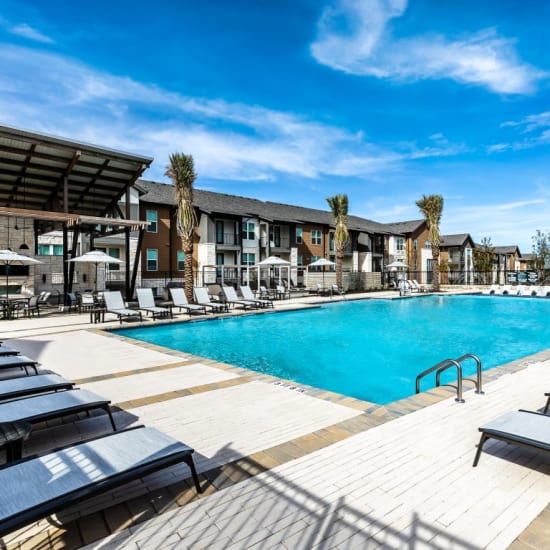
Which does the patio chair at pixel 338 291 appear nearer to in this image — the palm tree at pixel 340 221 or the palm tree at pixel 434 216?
the palm tree at pixel 340 221

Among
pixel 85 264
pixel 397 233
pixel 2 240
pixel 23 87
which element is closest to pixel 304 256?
pixel 397 233

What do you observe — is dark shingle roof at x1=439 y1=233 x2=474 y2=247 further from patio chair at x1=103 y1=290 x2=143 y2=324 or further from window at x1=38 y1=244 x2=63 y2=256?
patio chair at x1=103 y1=290 x2=143 y2=324

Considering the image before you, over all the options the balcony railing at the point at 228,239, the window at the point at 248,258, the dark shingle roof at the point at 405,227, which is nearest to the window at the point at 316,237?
the window at the point at 248,258

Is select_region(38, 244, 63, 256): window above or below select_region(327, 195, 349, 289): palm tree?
below

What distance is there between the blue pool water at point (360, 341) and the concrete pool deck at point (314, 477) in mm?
2763

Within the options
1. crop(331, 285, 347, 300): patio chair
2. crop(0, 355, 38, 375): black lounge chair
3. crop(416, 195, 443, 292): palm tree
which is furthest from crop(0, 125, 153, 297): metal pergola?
crop(416, 195, 443, 292): palm tree

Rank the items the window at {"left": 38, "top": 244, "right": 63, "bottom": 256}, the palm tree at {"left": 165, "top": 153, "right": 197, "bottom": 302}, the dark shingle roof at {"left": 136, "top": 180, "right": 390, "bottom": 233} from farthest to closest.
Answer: the dark shingle roof at {"left": 136, "top": 180, "right": 390, "bottom": 233} → the window at {"left": 38, "top": 244, "right": 63, "bottom": 256} → the palm tree at {"left": 165, "top": 153, "right": 197, "bottom": 302}

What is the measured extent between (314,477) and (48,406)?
2.64 meters

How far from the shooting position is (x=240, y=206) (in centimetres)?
3192

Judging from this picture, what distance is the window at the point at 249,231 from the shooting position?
30.0m

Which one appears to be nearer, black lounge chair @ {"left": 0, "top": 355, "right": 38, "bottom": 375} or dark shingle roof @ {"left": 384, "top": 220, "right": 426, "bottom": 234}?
black lounge chair @ {"left": 0, "top": 355, "right": 38, "bottom": 375}

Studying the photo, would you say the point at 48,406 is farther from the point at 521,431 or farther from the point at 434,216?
the point at 434,216

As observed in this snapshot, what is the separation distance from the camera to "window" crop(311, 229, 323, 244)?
35.3 metres

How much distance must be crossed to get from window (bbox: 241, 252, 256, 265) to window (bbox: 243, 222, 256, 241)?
1265 millimetres
